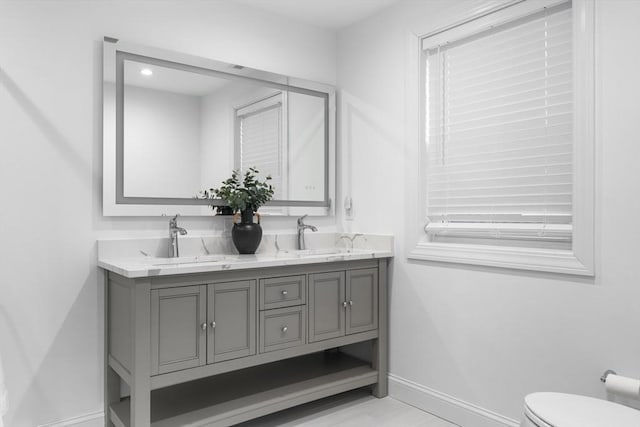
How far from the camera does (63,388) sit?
213 cm

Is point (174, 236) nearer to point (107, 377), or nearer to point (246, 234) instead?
point (246, 234)

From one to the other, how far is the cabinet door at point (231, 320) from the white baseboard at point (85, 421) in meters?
0.70

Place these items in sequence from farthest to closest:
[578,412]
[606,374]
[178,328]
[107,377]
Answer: [107,377]
[178,328]
[606,374]
[578,412]

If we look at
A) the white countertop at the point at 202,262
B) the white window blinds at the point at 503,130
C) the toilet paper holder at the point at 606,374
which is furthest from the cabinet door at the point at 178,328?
the toilet paper holder at the point at 606,374

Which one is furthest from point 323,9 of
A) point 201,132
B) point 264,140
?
point 201,132

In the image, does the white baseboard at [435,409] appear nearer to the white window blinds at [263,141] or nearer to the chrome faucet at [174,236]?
the chrome faucet at [174,236]

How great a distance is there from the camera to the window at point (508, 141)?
6.37ft

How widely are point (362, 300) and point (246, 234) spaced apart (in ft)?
2.56

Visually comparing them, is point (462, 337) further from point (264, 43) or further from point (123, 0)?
point (123, 0)

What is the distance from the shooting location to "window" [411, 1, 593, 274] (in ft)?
6.37

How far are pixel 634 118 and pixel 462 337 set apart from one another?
4.19ft

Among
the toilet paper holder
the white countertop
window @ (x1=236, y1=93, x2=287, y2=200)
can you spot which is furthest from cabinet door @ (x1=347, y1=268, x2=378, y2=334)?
the toilet paper holder

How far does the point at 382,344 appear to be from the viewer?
2.71 meters

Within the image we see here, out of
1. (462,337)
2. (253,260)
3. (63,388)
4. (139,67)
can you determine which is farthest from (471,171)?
(63,388)
